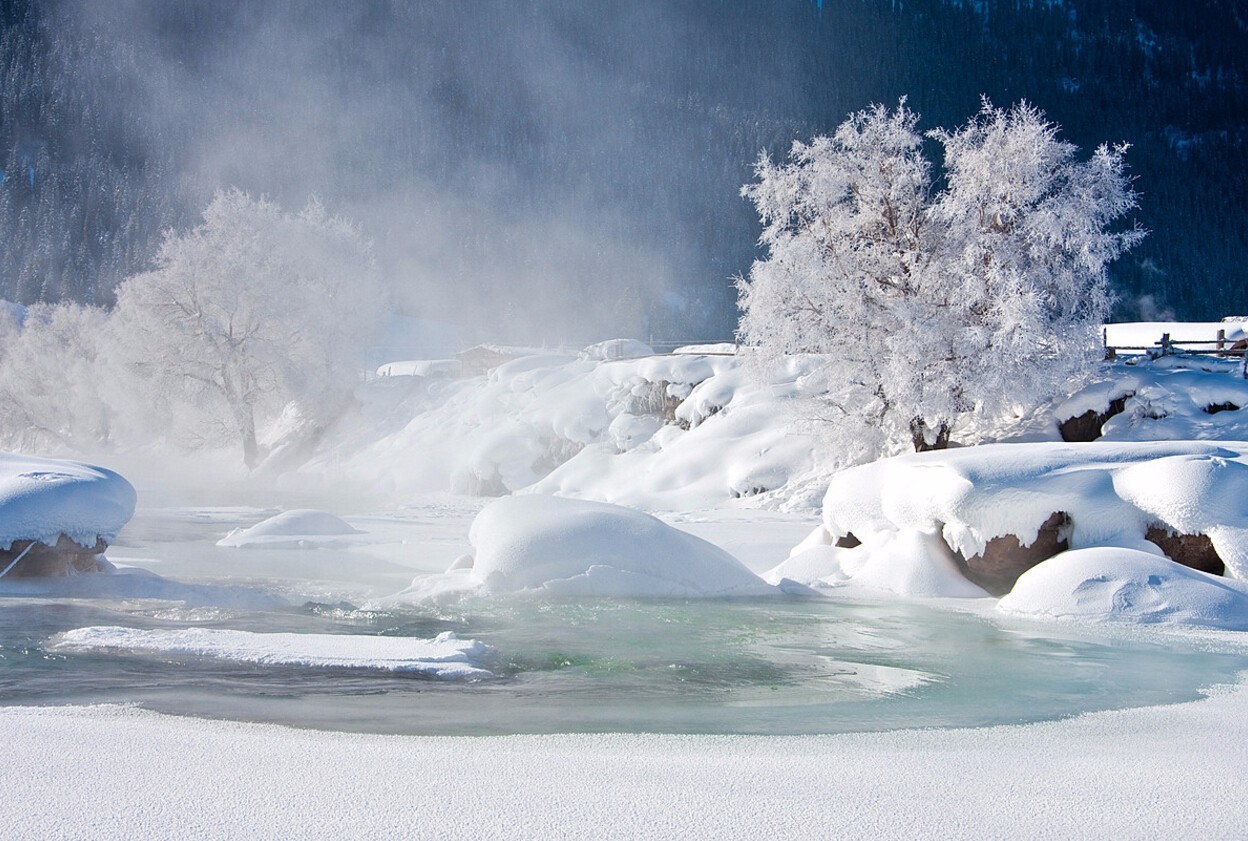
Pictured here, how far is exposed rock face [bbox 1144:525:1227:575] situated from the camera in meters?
14.4

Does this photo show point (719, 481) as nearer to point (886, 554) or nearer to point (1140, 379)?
point (1140, 379)

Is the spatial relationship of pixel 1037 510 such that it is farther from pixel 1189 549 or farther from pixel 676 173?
pixel 676 173

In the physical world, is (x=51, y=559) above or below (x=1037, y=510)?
below

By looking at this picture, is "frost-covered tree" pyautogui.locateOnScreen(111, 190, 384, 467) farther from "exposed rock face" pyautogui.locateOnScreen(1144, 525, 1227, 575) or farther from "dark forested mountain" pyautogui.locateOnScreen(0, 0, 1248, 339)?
"dark forested mountain" pyautogui.locateOnScreen(0, 0, 1248, 339)

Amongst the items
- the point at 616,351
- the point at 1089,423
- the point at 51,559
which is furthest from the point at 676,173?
the point at 51,559

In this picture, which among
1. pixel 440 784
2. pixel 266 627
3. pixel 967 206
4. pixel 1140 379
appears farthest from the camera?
pixel 1140 379

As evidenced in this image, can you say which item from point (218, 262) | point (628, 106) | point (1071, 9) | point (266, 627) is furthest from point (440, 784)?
point (1071, 9)

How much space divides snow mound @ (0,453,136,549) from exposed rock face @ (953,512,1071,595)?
13508mm

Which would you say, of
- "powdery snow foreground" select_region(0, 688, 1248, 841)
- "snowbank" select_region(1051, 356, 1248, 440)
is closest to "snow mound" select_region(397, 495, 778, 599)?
"powdery snow foreground" select_region(0, 688, 1248, 841)

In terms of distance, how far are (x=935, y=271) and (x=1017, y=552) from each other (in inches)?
524

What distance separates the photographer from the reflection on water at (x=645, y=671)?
8.25m

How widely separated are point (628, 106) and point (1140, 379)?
552 feet

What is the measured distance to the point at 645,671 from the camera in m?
10.2

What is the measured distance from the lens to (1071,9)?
176 m
